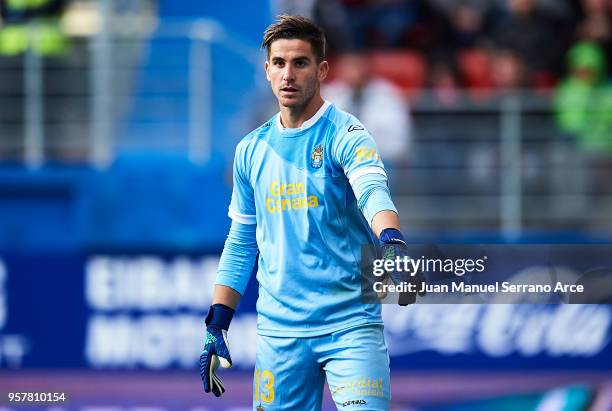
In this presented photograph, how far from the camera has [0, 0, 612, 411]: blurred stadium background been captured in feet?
25.6

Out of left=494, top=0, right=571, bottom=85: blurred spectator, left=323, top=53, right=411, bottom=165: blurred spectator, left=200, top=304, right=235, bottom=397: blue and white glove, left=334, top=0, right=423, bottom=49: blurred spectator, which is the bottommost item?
left=200, top=304, right=235, bottom=397: blue and white glove

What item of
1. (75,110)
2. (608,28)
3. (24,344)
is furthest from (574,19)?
(24,344)

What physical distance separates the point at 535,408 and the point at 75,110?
403cm

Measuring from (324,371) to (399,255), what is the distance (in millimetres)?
825

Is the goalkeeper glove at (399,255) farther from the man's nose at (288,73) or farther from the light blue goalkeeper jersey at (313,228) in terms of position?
the man's nose at (288,73)

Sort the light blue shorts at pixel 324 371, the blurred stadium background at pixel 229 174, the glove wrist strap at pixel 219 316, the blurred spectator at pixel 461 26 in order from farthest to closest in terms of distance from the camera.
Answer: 1. the blurred spectator at pixel 461 26
2. the blurred stadium background at pixel 229 174
3. the glove wrist strap at pixel 219 316
4. the light blue shorts at pixel 324 371

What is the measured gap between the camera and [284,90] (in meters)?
4.75

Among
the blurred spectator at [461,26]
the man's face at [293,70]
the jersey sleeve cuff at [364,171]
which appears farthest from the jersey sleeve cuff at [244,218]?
the blurred spectator at [461,26]

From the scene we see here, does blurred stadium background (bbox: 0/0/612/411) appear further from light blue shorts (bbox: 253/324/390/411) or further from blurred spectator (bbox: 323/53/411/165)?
light blue shorts (bbox: 253/324/390/411)

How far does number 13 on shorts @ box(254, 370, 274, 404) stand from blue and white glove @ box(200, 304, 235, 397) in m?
0.13

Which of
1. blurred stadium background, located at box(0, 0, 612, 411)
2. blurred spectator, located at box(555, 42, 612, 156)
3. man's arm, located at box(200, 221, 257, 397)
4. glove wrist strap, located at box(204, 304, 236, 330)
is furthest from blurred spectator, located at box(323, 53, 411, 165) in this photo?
glove wrist strap, located at box(204, 304, 236, 330)

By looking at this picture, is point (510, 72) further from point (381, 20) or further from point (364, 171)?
point (364, 171)

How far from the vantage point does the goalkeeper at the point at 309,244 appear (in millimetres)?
4727

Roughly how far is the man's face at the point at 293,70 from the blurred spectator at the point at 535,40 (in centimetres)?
531
